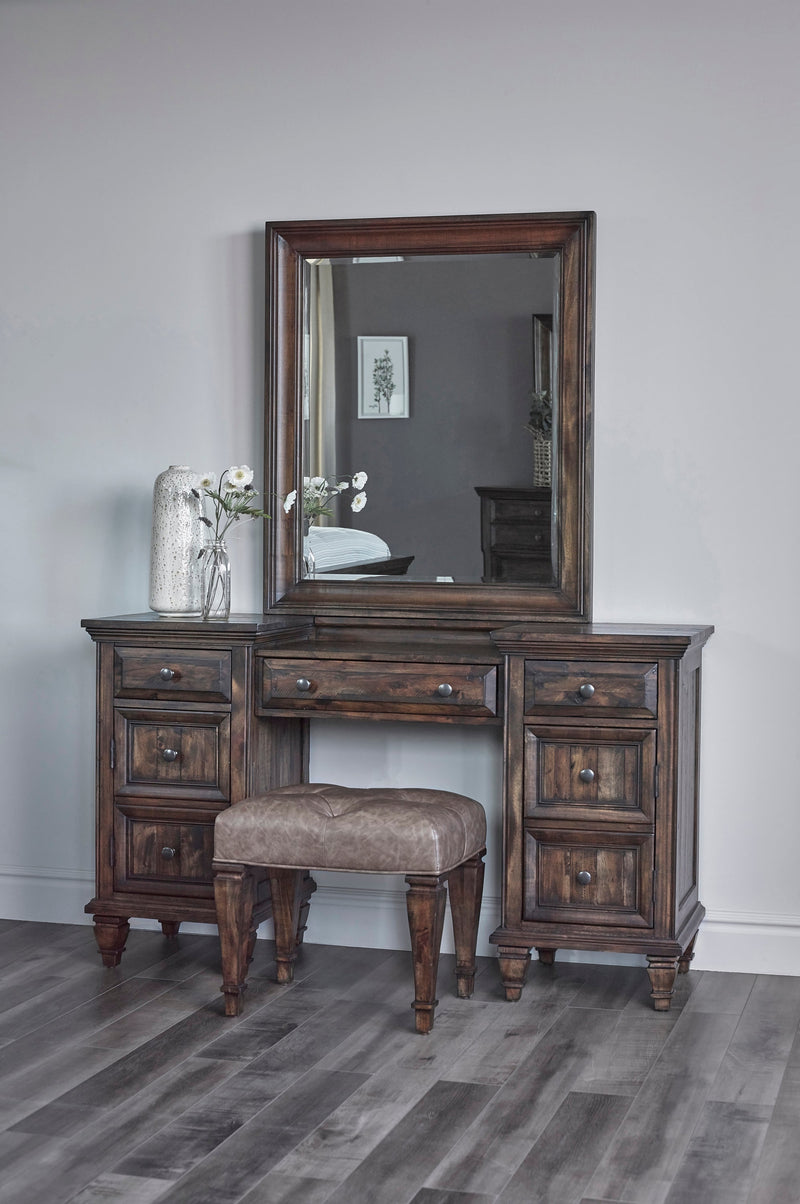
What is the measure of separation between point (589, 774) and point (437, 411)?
1.07 m

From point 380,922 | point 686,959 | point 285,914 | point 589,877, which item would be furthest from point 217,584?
point 686,959

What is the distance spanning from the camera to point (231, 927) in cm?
301

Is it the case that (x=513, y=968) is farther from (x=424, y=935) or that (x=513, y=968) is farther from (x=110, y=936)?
(x=110, y=936)

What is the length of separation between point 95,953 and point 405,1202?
1.64 meters

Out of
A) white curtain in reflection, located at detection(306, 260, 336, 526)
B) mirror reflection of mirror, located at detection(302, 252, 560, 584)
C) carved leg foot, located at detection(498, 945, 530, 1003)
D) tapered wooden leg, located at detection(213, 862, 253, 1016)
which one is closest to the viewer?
tapered wooden leg, located at detection(213, 862, 253, 1016)

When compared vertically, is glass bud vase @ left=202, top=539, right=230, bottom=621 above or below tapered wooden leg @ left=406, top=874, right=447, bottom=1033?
above

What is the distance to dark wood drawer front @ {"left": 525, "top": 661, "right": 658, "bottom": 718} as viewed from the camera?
3.03 meters

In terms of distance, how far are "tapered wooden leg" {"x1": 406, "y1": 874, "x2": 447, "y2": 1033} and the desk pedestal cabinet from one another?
30 cm

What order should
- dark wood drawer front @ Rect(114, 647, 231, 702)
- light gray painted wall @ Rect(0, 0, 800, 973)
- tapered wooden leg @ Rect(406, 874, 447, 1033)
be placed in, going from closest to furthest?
tapered wooden leg @ Rect(406, 874, 447, 1033), dark wood drawer front @ Rect(114, 647, 231, 702), light gray painted wall @ Rect(0, 0, 800, 973)

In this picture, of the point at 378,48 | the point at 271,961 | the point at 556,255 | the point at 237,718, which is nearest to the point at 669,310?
the point at 556,255

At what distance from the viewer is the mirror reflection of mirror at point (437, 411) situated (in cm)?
347

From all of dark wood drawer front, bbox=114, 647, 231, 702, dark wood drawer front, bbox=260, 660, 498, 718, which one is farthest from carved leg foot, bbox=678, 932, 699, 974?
dark wood drawer front, bbox=114, 647, 231, 702

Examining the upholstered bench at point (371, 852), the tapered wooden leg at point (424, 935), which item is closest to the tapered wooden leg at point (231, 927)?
the upholstered bench at point (371, 852)

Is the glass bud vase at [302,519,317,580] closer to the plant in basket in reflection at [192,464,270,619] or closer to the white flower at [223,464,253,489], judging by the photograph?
the plant in basket in reflection at [192,464,270,619]
